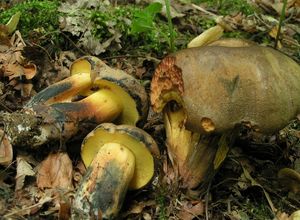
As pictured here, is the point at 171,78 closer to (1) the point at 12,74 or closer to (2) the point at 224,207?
(2) the point at 224,207

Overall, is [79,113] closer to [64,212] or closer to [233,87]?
[64,212]

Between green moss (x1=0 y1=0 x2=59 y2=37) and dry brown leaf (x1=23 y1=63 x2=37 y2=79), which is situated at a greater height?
green moss (x1=0 y1=0 x2=59 y2=37)


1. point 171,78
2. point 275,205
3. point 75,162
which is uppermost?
point 171,78

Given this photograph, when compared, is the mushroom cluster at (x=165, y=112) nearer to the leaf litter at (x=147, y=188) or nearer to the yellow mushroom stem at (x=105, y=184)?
the yellow mushroom stem at (x=105, y=184)

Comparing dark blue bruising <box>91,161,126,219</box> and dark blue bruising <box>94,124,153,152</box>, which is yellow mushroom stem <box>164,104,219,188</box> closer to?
dark blue bruising <box>94,124,153,152</box>

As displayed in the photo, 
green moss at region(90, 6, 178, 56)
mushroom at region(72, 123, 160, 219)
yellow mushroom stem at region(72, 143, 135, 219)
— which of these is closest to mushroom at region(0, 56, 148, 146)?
mushroom at region(72, 123, 160, 219)

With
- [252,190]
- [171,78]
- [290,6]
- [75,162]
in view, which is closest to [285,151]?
[252,190]
